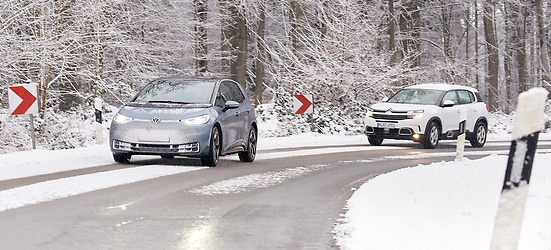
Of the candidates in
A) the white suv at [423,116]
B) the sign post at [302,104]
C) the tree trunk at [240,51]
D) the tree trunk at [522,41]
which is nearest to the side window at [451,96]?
the white suv at [423,116]

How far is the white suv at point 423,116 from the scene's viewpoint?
22.8 m

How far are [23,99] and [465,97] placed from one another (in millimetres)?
13353

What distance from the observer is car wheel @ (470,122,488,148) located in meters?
24.8

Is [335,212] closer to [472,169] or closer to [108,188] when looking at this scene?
[108,188]

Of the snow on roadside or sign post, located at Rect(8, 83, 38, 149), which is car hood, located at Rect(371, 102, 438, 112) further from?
sign post, located at Rect(8, 83, 38, 149)

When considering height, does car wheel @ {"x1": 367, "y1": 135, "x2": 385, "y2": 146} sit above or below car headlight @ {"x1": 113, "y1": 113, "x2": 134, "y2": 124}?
below

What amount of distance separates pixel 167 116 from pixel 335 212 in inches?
223

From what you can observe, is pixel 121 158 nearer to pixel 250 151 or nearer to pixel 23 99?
pixel 250 151

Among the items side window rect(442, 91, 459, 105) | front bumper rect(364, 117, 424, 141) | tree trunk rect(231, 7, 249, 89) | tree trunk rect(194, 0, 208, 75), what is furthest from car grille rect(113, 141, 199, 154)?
tree trunk rect(231, 7, 249, 89)

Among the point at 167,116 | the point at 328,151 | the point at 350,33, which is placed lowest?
the point at 328,151

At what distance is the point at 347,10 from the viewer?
30.7 meters

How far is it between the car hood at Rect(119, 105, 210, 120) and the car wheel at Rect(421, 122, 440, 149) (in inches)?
379

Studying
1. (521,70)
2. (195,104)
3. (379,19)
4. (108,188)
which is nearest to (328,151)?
(195,104)

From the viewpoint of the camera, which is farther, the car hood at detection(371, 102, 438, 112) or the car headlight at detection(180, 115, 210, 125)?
the car hood at detection(371, 102, 438, 112)
